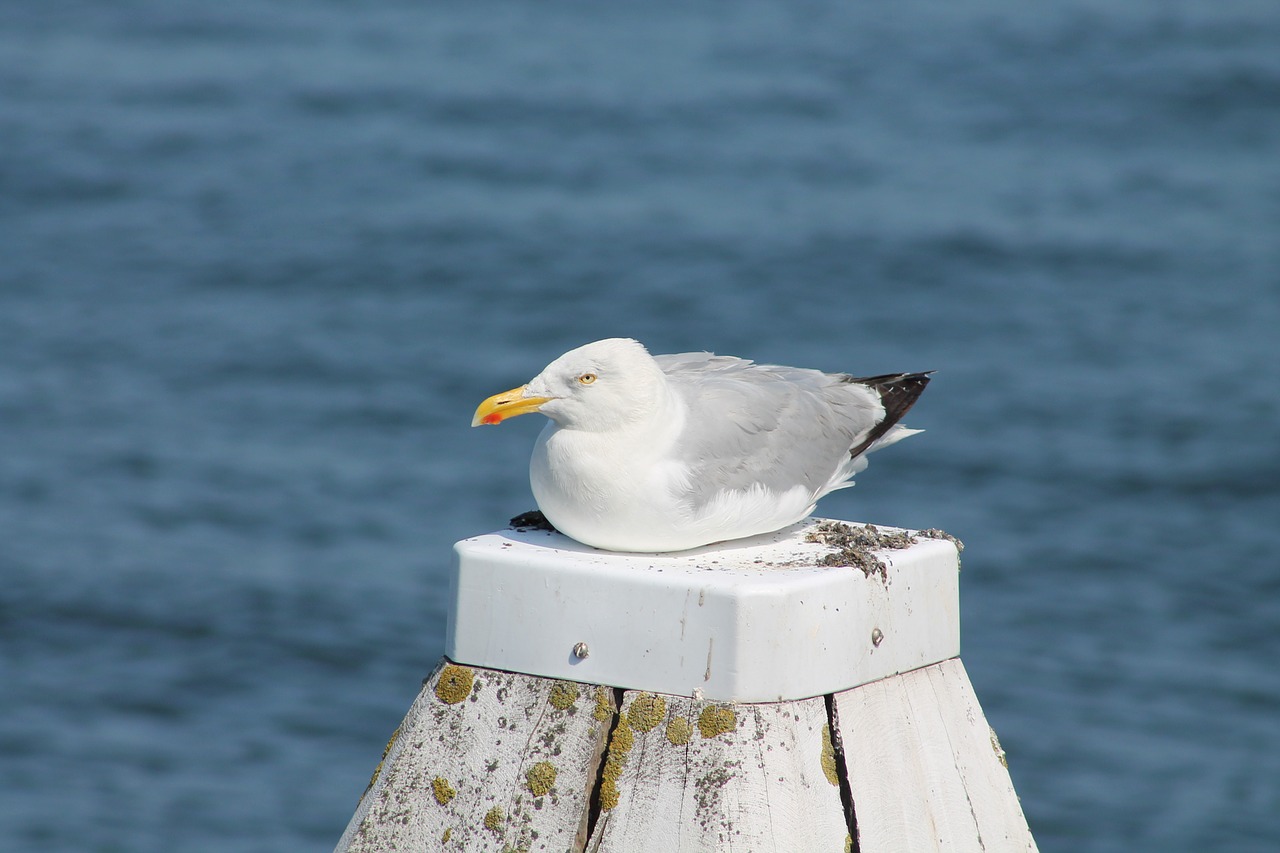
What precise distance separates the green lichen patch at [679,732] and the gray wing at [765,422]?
2.14 ft

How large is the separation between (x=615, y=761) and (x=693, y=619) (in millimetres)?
297

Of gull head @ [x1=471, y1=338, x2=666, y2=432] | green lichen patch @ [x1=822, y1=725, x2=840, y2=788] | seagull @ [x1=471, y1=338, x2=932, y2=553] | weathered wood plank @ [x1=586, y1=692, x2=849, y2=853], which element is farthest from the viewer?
gull head @ [x1=471, y1=338, x2=666, y2=432]

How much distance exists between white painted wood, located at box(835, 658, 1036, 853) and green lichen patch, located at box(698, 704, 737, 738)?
0.25 metres

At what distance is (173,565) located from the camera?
432 inches

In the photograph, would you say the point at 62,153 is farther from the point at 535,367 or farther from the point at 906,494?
the point at 906,494

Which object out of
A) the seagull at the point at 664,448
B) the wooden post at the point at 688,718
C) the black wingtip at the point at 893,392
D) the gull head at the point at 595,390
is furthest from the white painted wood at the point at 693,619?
the black wingtip at the point at 893,392

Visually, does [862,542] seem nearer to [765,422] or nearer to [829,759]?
[829,759]

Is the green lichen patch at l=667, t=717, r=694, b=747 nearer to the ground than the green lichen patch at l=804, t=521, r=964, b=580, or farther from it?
nearer to the ground

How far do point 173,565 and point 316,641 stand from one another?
1.43m

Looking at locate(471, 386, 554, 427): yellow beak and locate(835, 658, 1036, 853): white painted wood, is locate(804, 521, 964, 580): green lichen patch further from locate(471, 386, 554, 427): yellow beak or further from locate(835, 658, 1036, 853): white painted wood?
locate(471, 386, 554, 427): yellow beak

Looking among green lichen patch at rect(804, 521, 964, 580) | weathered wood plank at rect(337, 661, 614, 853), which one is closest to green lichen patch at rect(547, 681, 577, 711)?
weathered wood plank at rect(337, 661, 614, 853)

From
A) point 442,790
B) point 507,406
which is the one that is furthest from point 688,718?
point 507,406

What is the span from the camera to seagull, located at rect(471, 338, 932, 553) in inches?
134

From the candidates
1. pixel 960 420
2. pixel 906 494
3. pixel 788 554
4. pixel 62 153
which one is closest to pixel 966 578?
pixel 906 494
